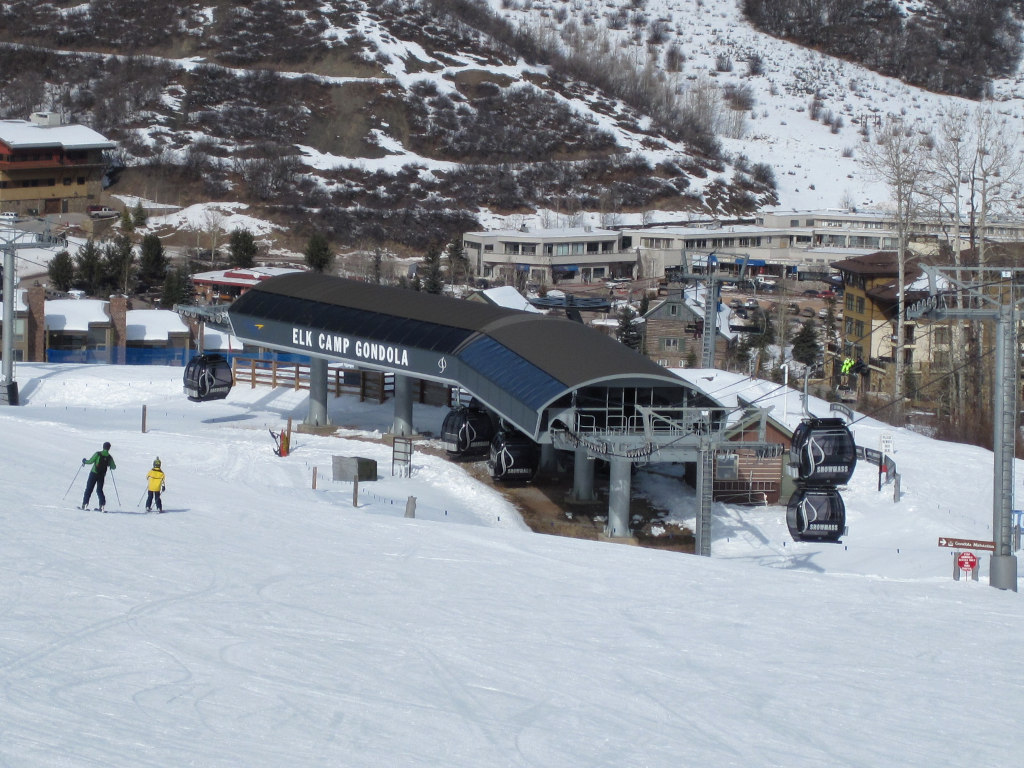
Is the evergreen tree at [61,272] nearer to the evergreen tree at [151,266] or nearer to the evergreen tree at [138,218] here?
the evergreen tree at [151,266]

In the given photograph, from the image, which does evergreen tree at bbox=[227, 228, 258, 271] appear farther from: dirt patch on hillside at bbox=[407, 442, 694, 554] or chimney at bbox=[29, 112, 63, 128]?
dirt patch on hillside at bbox=[407, 442, 694, 554]

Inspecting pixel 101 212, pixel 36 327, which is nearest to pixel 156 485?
pixel 36 327

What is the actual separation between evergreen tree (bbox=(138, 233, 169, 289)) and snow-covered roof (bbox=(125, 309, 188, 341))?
70.6 feet

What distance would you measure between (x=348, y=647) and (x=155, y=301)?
2338 inches

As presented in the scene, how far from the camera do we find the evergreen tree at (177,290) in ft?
226

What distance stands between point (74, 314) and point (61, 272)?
738 inches

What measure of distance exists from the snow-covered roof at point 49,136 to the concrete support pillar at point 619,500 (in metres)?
74.6

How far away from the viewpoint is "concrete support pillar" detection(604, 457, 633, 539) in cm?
2847

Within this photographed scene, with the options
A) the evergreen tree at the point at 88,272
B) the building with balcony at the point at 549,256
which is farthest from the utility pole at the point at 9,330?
the building with balcony at the point at 549,256

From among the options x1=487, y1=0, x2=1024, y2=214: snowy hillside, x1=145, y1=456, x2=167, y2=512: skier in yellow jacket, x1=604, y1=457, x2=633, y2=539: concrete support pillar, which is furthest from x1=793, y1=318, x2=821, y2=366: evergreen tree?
x1=487, y1=0, x2=1024, y2=214: snowy hillside

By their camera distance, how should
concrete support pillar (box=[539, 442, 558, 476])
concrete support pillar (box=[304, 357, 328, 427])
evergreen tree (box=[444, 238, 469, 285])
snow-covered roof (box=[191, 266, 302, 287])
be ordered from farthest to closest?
evergreen tree (box=[444, 238, 469, 285]) < snow-covered roof (box=[191, 266, 302, 287]) < concrete support pillar (box=[304, 357, 328, 427]) < concrete support pillar (box=[539, 442, 558, 476])

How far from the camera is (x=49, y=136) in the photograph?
97000mm

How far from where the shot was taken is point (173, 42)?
12419 cm

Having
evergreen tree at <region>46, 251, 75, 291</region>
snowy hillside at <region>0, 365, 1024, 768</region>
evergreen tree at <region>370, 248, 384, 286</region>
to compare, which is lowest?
snowy hillside at <region>0, 365, 1024, 768</region>
